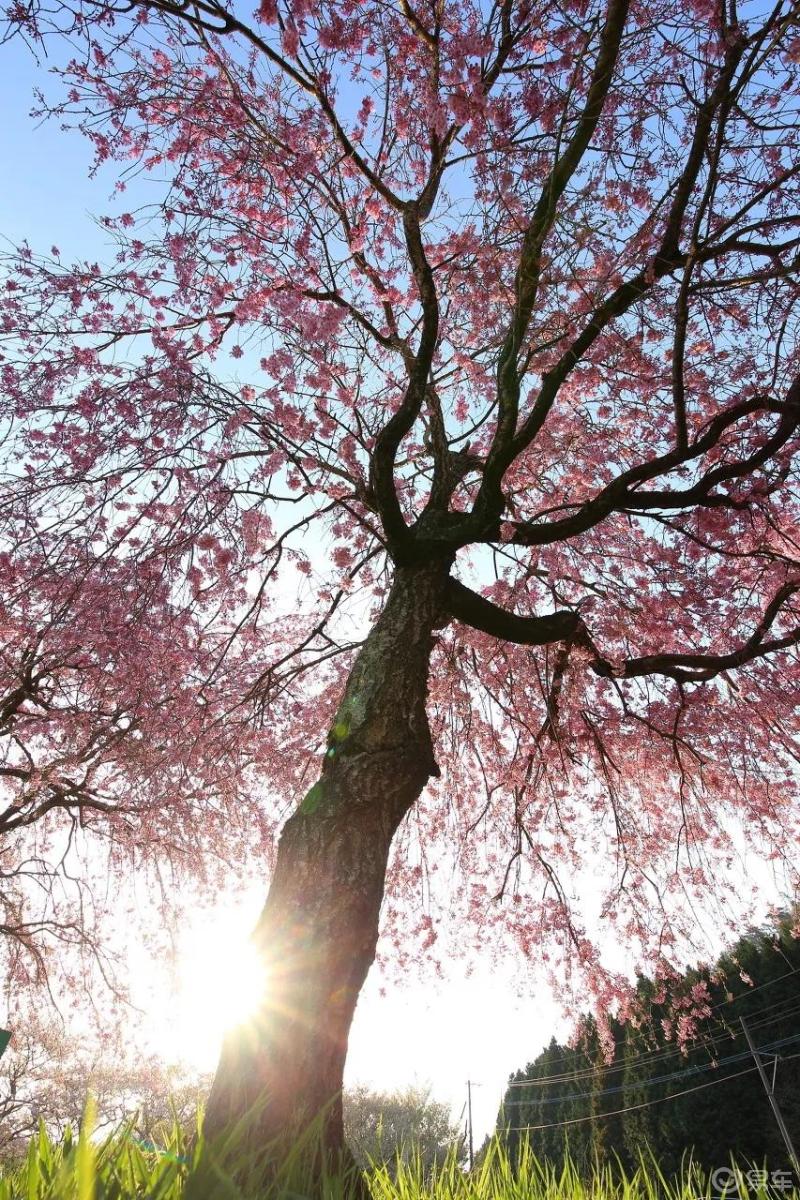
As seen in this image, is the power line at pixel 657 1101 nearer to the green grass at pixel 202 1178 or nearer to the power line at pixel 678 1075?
the power line at pixel 678 1075

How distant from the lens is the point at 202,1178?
1.40 meters

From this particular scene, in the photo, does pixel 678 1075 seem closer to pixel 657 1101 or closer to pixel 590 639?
pixel 657 1101

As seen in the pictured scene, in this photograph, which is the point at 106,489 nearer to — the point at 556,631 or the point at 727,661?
the point at 556,631

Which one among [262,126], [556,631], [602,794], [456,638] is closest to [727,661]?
[556,631]

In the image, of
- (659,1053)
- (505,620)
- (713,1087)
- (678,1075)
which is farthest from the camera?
(659,1053)

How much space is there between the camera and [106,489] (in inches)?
189

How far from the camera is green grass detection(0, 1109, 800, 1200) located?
1343mm

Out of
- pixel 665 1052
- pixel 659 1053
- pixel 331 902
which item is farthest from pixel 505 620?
pixel 659 1053

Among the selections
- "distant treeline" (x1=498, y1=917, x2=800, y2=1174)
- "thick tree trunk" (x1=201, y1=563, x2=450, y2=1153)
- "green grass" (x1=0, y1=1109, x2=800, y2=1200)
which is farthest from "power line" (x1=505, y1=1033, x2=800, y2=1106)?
"thick tree trunk" (x1=201, y1=563, x2=450, y2=1153)

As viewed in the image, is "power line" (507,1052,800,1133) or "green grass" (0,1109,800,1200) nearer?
"green grass" (0,1109,800,1200)

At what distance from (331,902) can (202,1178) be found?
55.5 inches

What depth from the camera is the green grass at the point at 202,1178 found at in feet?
4.41

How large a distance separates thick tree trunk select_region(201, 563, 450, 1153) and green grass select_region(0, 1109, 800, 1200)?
16cm

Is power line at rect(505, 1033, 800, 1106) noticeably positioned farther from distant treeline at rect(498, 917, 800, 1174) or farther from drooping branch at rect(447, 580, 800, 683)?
drooping branch at rect(447, 580, 800, 683)
